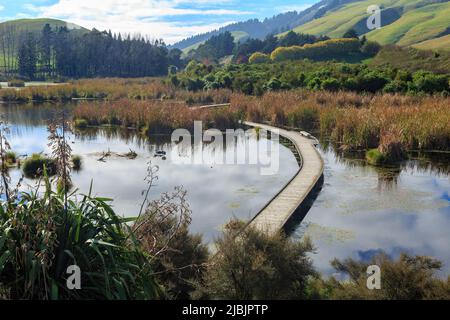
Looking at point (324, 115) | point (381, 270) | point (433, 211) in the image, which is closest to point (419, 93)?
point (324, 115)

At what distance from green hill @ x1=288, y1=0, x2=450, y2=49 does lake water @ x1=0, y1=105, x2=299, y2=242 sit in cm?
6414

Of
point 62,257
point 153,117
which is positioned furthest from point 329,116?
point 62,257

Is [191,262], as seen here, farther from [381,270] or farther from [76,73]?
[76,73]

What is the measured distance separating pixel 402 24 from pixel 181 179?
123 m

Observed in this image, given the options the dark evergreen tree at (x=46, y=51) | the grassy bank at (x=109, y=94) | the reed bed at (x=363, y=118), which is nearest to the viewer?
the reed bed at (x=363, y=118)

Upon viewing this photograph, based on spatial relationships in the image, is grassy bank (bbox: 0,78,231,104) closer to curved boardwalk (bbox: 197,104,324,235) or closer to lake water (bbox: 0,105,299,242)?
lake water (bbox: 0,105,299,242)

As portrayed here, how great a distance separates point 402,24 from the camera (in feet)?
403

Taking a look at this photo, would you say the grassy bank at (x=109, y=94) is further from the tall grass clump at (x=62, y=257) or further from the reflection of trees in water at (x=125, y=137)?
the tall grass clump at (x=62, y=257)

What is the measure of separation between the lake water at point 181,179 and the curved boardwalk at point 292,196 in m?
0.50

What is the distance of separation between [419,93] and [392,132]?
39.7ft

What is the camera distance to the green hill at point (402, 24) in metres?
103

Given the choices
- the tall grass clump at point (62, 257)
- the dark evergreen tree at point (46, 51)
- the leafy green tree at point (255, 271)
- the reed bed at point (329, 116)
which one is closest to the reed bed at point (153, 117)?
the reed bed at point (329, 116)

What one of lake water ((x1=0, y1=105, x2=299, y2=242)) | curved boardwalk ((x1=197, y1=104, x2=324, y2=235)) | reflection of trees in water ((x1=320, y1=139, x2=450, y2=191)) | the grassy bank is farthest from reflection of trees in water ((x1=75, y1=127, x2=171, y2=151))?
the grassy bank

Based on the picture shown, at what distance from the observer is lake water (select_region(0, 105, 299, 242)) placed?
1178cm
